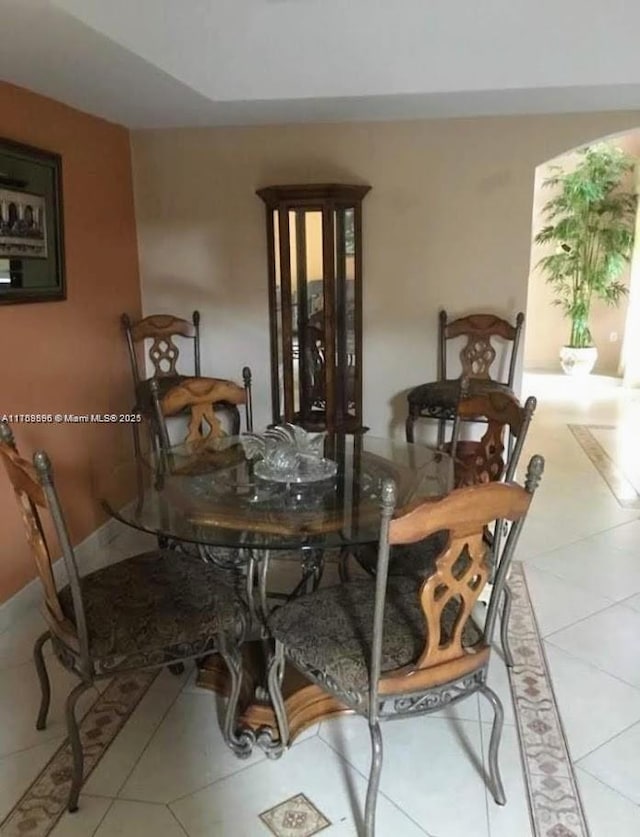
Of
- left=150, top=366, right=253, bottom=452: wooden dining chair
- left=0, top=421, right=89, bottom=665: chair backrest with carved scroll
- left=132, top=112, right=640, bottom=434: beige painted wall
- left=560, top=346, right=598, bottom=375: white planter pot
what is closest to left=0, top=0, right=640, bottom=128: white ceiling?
left=132, top=112, right=640, bottom=434: beige painted wall

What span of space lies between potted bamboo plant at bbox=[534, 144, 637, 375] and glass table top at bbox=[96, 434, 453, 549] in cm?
560

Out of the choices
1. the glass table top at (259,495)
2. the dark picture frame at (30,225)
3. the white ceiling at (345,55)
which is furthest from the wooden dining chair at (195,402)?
the white ceiling at (345,55)

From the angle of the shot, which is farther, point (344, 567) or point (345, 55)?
point (345, 55)

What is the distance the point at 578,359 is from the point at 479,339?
4.36m

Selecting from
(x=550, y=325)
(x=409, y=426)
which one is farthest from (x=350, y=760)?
(x=550, y=325)

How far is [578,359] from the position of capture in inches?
301

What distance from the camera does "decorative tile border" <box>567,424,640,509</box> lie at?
4043 mm

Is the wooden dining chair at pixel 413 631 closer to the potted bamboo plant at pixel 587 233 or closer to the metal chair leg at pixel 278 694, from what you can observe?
the metal chair leg at pixel 278 694

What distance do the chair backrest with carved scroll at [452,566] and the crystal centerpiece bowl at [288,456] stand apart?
2.11ft

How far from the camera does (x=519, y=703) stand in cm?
219

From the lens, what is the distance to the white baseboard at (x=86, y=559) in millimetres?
2736

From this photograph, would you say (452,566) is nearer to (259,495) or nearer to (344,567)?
(259,495)

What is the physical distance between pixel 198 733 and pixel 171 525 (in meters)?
0.67

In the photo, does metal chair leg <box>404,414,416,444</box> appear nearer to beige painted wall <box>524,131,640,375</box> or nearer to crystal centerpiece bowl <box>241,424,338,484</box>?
crystal centerpiece bowl <box>241,424,338,484</box>
